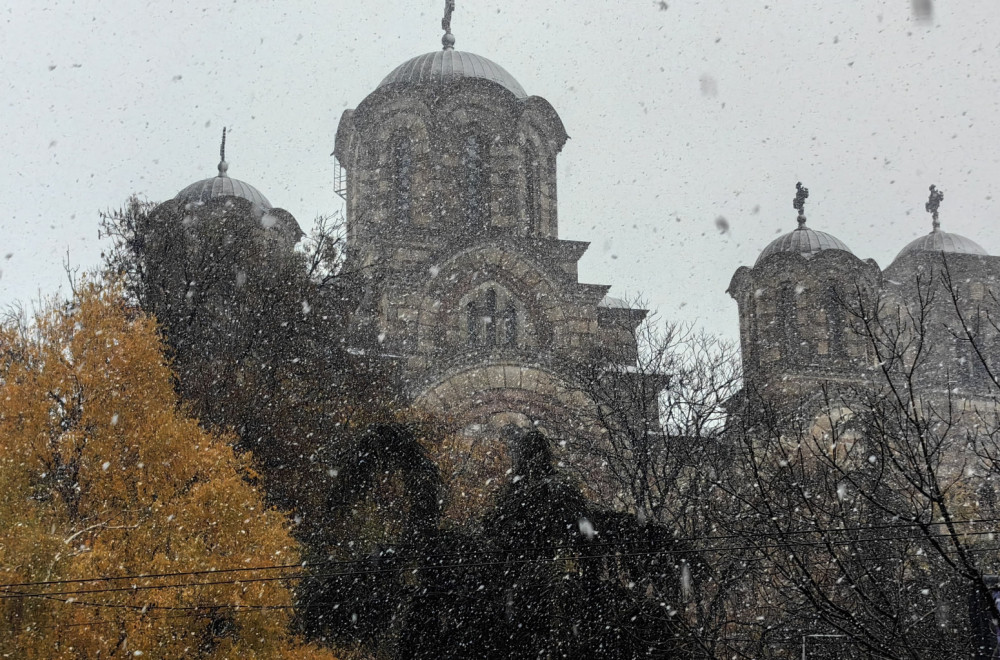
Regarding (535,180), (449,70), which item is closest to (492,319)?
(535,180)

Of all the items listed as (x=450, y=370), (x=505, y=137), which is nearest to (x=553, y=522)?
(x=450, y=370)

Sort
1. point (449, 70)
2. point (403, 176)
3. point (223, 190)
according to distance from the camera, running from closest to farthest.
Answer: point (403, 176) < point (449, 70) < point (223, 190)

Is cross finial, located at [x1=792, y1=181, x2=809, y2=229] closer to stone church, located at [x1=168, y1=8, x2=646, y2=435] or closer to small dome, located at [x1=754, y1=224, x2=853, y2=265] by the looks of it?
small dome, located at [x1=754, y1=224, x2=853, y2=265]

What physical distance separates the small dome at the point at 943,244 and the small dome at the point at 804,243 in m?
3.50

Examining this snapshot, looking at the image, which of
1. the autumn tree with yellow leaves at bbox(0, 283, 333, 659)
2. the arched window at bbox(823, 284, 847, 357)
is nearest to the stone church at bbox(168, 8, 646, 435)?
the arched window at bbox(823, 284, 847, 357)

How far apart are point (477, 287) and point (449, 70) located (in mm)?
5797

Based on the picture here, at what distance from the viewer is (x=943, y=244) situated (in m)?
29.5

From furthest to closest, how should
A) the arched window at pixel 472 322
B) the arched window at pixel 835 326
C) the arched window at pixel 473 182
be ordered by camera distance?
the arched window at pixel 835 326 < the arched window at pixel 473 182 < the arched window at pixel 472 322

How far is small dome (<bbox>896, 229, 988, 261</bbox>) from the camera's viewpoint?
28969mm

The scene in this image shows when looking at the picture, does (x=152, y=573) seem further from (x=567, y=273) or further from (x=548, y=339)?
(x=567, y=273)

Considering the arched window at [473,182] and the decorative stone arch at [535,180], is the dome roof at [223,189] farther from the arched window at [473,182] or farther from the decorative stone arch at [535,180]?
the decorative stone arch at [535,180]

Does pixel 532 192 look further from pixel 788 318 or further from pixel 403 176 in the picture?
pixel 788 318

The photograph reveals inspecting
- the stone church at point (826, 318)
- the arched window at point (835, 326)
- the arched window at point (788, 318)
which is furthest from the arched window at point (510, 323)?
the arched window at point (835, 326)

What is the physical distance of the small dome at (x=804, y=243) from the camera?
25969mm
